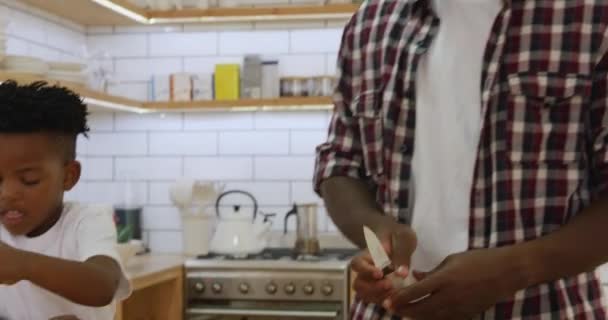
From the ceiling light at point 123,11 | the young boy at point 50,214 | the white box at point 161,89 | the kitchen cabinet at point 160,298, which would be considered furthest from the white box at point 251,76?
the young boy at point 50,214

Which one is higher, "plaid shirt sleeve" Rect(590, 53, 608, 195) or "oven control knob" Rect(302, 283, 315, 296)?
"plaid shirt sleeve" Rect(590, 53, 608, 195)

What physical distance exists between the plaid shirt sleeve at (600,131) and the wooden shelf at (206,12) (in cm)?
228

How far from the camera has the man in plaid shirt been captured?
0.98 m

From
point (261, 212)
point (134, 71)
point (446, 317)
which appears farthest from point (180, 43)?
point (446, 317)

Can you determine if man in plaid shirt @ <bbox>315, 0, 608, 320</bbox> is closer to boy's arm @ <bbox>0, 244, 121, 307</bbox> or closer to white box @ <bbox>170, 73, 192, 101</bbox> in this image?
boy's arm @ <bbox>0, 244, 121, 307</bbox>

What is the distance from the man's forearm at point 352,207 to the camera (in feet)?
3.70

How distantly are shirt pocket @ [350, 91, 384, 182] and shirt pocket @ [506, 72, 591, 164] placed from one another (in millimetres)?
193

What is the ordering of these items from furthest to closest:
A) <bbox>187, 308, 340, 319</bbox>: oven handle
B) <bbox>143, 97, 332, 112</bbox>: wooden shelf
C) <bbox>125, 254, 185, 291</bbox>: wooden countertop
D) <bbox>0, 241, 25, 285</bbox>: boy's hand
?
<bbox>143, 97, 332, 112</bbox>: wooden shelf
<bbox>187, 308, 340, 319</bbox>: oven handle
<bbox>125, 254, 185, 291</bbox>: wooden countertop
<bbox>0, 241, 25, 285</bbox>: boy's hand

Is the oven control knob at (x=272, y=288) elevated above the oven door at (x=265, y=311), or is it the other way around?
the oven control knob at (x=272, y=288)

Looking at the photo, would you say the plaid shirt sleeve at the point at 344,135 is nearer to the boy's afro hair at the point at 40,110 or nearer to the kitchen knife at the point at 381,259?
the kitchen knife at the point at 381,259

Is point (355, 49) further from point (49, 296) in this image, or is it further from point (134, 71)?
point (134, 71)

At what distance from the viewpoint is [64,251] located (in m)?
1.30

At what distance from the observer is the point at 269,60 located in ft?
11.5

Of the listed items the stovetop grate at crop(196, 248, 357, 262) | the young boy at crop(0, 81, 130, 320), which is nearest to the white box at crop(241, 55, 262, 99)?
the stovetop grate at crop(196, 248, 357, 262)
